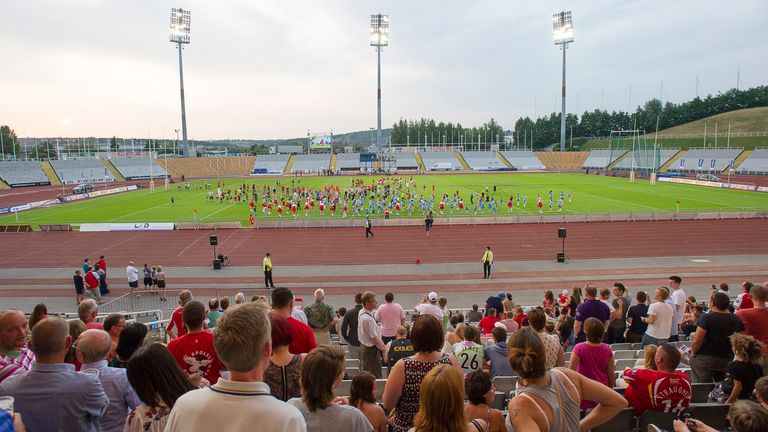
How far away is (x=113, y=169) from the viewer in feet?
321

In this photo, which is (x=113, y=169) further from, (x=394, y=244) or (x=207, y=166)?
(x=394, y=244)

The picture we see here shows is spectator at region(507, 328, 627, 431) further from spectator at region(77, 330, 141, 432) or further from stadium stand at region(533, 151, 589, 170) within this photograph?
stadium stand at region(533, 151, 589, 170)

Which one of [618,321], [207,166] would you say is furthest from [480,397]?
[207,166]

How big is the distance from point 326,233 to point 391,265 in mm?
10215

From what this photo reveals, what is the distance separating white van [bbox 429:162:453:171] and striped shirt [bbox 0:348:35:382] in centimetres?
10710

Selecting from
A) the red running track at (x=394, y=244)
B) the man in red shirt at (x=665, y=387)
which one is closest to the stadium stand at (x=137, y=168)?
the red running track at (x=394, y=244)

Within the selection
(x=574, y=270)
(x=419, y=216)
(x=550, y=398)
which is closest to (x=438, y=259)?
(x=574, y=270)

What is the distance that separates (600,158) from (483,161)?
26.1 metres

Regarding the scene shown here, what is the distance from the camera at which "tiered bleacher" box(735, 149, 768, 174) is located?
81.0 m

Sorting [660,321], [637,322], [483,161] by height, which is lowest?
[637,322]

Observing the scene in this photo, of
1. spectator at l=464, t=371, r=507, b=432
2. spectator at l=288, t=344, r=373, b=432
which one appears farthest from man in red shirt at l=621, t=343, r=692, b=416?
spectator at l=288, t=344, r=373, b=432

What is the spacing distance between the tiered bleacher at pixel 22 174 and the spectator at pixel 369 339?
91.8 m

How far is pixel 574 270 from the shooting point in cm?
2489

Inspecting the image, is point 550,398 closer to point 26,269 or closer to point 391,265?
point 391,265
